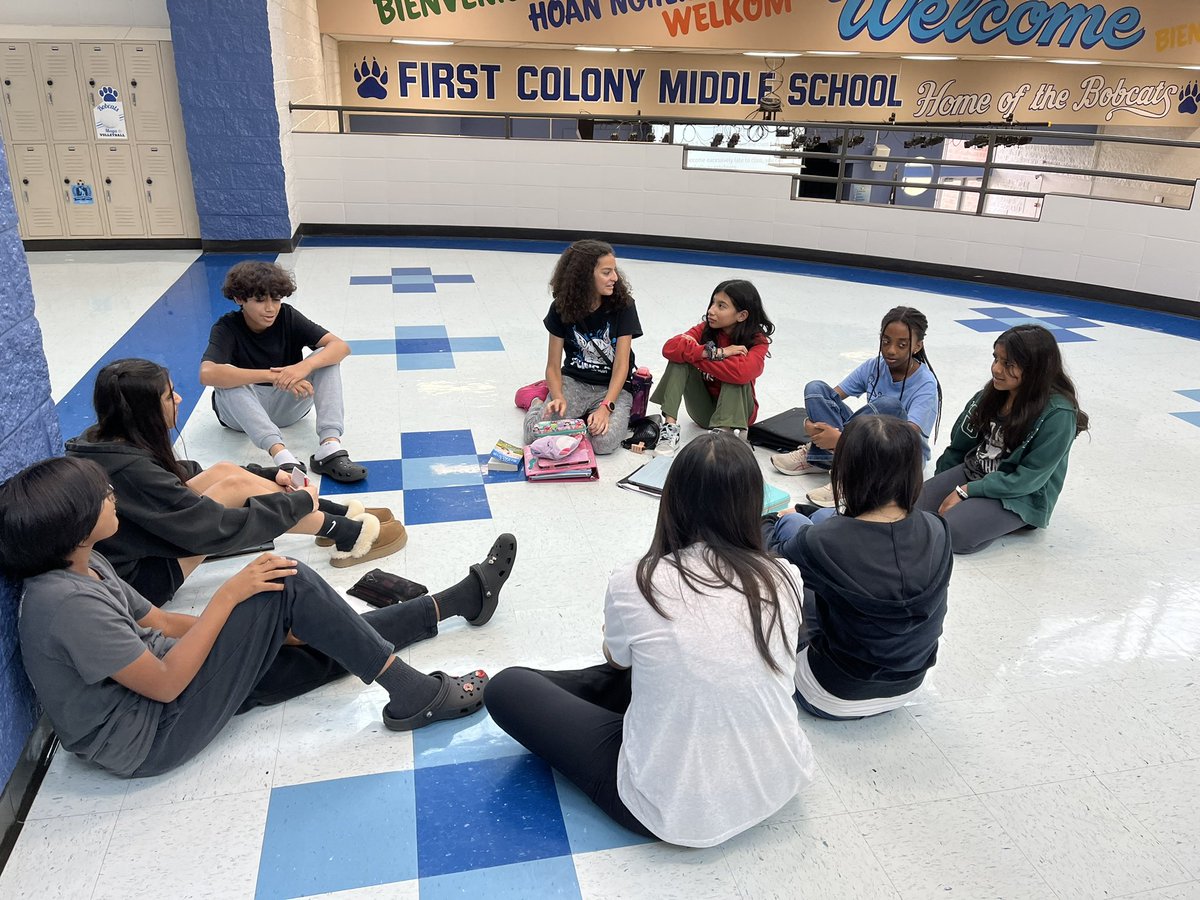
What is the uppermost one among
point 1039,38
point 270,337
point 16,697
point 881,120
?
point 1039,38

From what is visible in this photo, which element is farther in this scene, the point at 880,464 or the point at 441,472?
the point at 441,472

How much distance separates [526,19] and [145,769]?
10.3 m

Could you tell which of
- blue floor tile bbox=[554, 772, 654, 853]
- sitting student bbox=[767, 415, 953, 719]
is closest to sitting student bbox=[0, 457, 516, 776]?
blue floor tile bbox=[554, 772, 654, 853]

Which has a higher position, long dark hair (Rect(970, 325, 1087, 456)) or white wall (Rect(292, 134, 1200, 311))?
white wall (Rect(292, 134, 1200, 311))

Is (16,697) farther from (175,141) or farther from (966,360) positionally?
(175,141)

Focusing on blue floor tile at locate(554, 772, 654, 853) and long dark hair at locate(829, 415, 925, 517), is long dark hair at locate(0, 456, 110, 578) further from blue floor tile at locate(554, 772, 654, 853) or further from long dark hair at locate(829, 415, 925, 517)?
long dark hair at locate(829, 415, 925, 517)

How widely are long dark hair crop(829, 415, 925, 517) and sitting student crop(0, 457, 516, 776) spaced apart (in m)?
1.02

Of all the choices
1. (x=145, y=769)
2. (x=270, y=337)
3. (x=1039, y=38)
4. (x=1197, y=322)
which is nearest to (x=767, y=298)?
(x=1197, y=322)

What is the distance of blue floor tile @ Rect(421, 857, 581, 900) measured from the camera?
1594 mm

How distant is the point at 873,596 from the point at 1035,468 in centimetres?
131

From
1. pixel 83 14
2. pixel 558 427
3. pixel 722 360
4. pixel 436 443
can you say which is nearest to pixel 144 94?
pixel 83 14

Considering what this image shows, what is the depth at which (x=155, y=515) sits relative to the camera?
210cm

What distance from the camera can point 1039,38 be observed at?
10.5 m

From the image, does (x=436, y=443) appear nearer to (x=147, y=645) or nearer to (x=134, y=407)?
(x=134, y=407)
